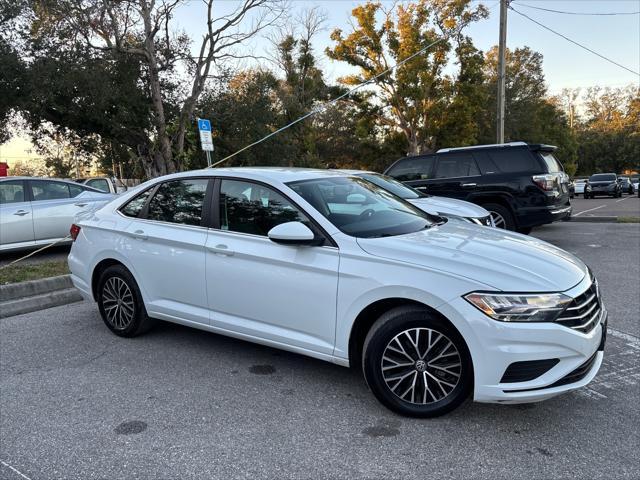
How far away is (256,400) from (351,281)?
1076mm

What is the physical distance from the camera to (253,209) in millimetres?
3924

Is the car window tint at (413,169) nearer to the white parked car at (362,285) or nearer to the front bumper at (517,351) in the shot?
the white parked car at (362,285)

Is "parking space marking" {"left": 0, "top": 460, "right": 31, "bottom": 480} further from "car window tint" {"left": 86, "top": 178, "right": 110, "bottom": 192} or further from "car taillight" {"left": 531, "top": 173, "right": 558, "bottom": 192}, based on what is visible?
"car window tint" {"left": 86, "top": 178, "right": 110, "bottom": 192}

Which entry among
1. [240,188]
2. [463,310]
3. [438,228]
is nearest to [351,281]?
[463,310]

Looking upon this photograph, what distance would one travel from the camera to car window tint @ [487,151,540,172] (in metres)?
9.03

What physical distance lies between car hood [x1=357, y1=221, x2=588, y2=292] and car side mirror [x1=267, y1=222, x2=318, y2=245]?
1.14 feet

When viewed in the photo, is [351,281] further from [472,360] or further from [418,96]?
[418,96]

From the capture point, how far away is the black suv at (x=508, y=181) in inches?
348

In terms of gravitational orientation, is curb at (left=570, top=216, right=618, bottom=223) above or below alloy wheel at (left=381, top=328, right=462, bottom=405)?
below

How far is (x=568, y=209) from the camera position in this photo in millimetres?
9391

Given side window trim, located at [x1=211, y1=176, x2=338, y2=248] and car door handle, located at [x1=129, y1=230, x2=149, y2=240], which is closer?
side window trim, located at [x1=211, y1=176, x2=338, y2=248]

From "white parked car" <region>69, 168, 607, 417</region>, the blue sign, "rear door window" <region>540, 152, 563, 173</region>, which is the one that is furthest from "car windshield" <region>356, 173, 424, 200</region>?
the blue sign

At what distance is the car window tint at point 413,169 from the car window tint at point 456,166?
238mm

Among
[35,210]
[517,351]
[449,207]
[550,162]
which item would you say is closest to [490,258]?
[517,351]
